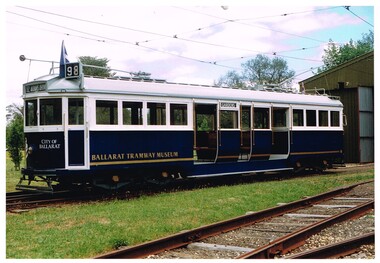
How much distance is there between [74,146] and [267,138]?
26.6ft

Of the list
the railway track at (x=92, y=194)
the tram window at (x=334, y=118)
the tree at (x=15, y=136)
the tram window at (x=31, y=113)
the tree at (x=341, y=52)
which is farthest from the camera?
the tram window at (x=334, y=118)

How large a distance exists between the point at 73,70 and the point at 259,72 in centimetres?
1929

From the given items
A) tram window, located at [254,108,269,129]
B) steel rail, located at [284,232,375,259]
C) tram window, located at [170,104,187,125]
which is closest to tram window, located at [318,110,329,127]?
tram window, located at [254,108,269,129]

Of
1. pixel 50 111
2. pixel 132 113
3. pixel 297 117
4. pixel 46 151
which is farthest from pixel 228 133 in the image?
pixel 46 151

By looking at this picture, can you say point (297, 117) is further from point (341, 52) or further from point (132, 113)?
point (132, 113)

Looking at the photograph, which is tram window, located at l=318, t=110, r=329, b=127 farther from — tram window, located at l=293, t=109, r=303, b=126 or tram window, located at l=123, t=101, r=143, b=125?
tram window, located at l=123, t=101, r=143, b=125

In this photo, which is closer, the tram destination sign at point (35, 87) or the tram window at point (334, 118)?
the tram destination sign at point (35, 87)

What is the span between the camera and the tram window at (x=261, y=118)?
60.6 feet

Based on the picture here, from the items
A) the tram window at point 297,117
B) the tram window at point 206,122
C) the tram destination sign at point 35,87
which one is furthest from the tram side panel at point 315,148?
the tram destination sign at point 35,87

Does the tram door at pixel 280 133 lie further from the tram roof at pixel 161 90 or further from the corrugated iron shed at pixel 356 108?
the corrugated iron shed at pixel 356 108

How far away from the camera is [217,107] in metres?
16.7

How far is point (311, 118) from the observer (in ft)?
68.1

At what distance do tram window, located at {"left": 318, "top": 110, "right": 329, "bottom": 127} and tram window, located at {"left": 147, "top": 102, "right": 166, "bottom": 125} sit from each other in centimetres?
877
